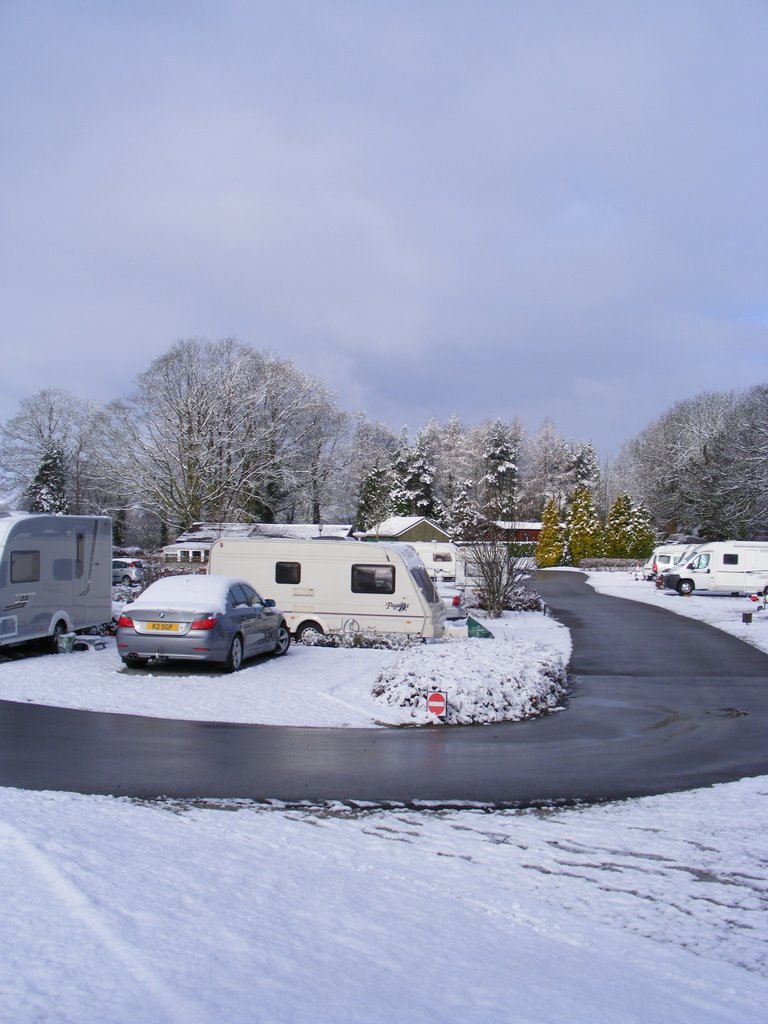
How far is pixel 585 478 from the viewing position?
97688 mm

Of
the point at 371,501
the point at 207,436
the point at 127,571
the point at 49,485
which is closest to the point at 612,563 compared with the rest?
the point at 371,501

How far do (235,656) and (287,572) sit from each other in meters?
5.80

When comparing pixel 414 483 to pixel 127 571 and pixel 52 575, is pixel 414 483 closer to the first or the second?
pixel 127 571

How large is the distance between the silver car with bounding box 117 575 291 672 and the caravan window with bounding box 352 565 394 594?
481 cm

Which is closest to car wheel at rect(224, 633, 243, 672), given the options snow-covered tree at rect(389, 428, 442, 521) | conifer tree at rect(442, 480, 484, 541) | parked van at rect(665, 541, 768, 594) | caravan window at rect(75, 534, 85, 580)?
caravan window at rect(75, 534, 85, 580)

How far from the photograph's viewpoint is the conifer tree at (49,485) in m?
61.1

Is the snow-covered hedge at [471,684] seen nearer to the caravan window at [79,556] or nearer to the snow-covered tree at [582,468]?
the caravan window at [79,556]

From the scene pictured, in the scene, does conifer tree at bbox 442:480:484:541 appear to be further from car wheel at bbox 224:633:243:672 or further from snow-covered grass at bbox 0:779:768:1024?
snow-covered grass at bbox 0:779:768:1024

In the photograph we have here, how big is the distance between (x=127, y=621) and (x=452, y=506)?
69.0 metres

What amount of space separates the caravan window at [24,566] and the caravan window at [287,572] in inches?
222

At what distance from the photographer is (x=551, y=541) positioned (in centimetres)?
8156

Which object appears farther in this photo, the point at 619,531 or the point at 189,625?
the point at 619,531

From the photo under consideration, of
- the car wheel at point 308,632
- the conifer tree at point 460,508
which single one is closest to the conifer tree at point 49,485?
the conifer tree at point 460,508

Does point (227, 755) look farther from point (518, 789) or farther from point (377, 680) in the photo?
point (377, 680)
